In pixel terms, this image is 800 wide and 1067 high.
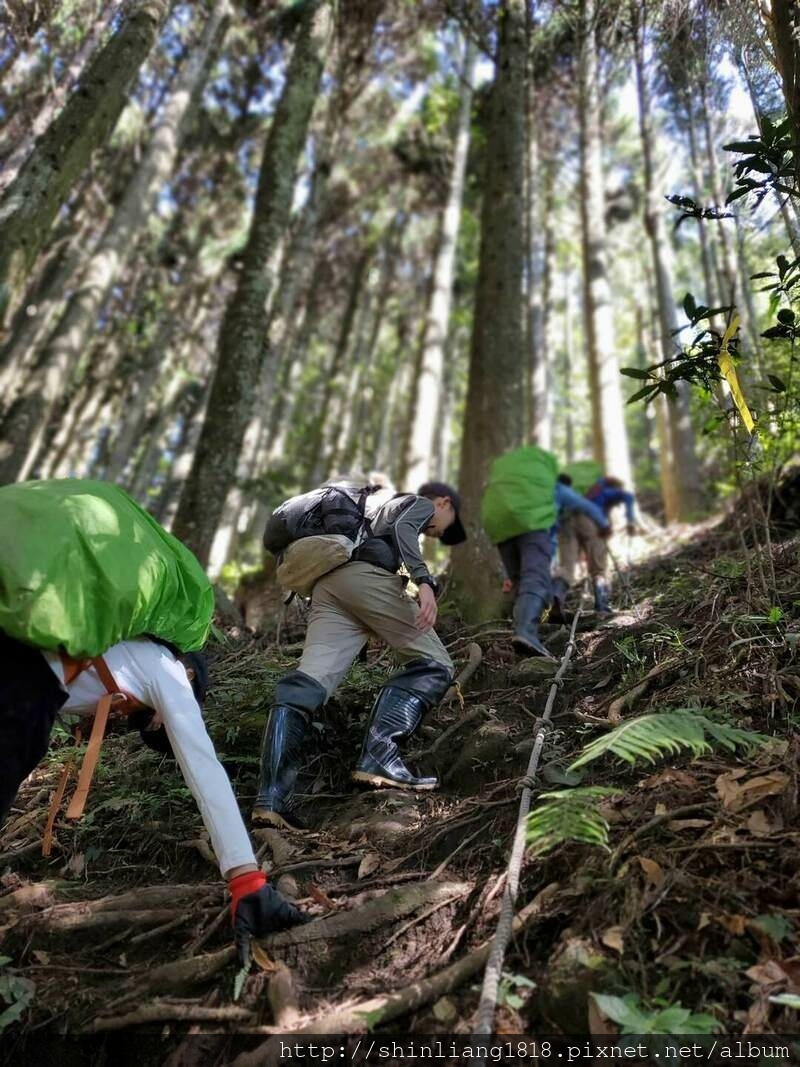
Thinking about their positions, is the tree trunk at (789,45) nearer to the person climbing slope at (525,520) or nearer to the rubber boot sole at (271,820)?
the person climbing slope at (525,520)

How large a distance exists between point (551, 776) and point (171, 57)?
16.1m

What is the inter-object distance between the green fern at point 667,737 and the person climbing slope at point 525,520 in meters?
2.35

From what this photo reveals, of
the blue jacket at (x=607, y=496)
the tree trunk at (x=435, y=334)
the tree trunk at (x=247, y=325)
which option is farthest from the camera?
the tree trunk at (x=435, y=334)

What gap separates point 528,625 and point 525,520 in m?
0.85

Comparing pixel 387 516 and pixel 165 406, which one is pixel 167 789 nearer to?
pixel 387 516

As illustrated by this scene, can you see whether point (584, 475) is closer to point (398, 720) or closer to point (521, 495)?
point (521, 495)

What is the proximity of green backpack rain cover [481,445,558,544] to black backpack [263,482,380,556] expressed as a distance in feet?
5.87

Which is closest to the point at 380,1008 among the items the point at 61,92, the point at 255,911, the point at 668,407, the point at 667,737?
the point at 255,911

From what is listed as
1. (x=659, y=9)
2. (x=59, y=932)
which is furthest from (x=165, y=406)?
(x=59, y=932)

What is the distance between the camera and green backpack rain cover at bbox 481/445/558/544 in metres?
5.06

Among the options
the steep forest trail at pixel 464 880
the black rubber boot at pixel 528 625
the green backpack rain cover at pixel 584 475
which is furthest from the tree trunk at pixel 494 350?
the steep forest trail at pixel 464 880

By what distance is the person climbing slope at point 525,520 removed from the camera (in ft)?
16.0

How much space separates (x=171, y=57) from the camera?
13844mm

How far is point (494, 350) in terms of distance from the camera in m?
6.52
